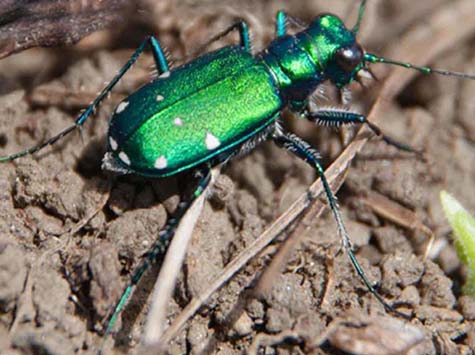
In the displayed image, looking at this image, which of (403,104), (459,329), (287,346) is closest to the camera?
(287,346)

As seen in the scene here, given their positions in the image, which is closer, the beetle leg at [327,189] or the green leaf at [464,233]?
the beetle leg at [327,189]

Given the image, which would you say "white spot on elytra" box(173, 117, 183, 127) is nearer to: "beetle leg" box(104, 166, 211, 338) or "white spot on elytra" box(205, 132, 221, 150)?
"white spot on elytra" box(205, 132, 221, 150)

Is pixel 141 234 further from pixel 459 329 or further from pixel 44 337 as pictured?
pixel 459 329

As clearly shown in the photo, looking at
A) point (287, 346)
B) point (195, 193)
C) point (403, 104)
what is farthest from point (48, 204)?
point (403, 104)

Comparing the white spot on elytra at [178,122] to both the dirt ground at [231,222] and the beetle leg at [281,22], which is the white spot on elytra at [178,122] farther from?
the beetle leg at [281,22]

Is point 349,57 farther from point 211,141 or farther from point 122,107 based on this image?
point 122,107

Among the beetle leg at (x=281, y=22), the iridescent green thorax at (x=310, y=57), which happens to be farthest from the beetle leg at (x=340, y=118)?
the beetle leg at (x=281, y=22)

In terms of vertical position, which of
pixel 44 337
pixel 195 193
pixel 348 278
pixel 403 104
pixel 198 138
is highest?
pixel 403 104
